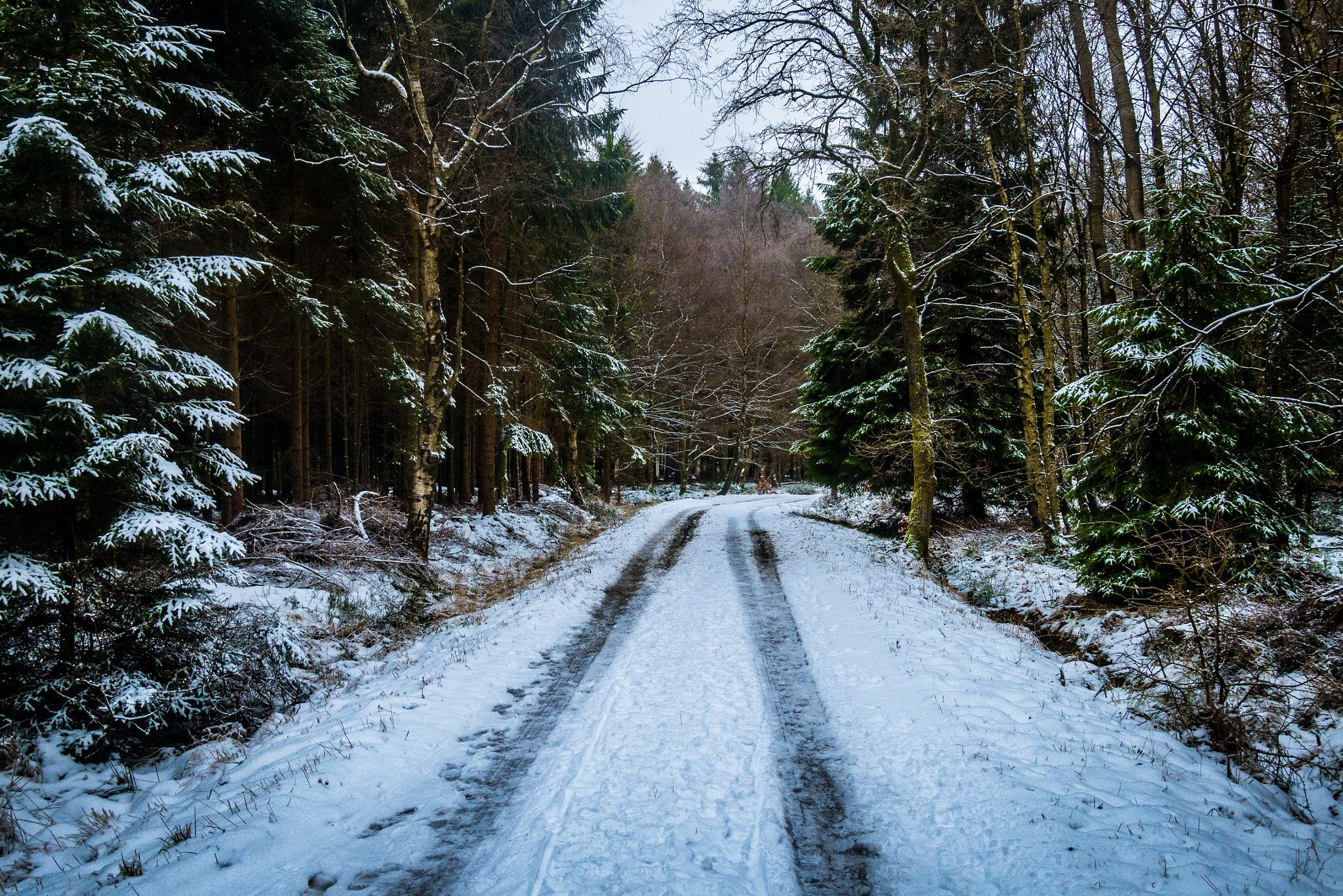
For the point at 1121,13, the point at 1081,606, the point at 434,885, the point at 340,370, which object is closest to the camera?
the point at 434,885

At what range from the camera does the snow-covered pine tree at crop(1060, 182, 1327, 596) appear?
6.72 m

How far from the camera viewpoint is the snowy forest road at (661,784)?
3.20 m

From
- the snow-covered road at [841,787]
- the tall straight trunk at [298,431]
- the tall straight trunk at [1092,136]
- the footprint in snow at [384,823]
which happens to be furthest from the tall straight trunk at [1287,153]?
the tall straight trunk at [298,431]

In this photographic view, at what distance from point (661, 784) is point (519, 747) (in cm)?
135

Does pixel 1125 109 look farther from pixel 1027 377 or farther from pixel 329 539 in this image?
pixel 329 539

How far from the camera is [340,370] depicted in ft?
62.7

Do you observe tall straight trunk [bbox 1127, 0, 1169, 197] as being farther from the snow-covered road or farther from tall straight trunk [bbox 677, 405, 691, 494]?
tall straight trunk [bbox 677, 405, 691, 494]

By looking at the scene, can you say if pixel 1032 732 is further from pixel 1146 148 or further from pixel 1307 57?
pixel 1146 148

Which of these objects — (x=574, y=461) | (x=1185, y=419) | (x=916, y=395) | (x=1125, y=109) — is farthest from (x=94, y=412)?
(x=574, y=461)

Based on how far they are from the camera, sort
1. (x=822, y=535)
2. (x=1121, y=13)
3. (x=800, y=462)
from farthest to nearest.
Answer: (x=800, y=462) → (x=822, y=535) → (x=1121, y=13)

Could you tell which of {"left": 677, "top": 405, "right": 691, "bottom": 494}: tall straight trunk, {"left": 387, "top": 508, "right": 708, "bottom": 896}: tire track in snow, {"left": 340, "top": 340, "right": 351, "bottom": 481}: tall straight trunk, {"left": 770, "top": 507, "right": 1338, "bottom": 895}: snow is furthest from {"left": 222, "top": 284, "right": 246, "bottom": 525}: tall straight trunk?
{"left": 677, "top": 405, "right": 691, "bottom": 494}: tall straight trunk

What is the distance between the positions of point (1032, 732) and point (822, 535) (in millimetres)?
10935

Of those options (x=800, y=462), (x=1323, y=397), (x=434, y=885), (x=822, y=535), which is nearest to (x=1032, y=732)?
(x=434, y=885)

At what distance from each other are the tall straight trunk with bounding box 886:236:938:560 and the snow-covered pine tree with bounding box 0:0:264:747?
11589 mm
